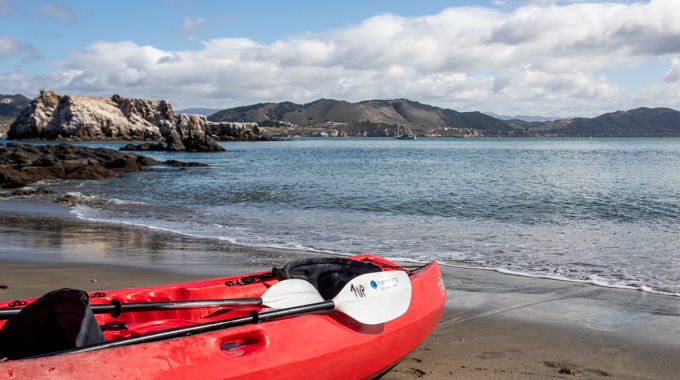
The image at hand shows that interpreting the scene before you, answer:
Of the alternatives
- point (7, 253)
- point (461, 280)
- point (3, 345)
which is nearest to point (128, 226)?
point (7, 253)

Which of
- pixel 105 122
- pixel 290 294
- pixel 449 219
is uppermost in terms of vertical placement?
pixel 105 122

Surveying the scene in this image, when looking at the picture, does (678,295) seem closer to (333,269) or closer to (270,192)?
(333,269)

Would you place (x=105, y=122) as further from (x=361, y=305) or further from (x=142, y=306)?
(x=361, y=305)

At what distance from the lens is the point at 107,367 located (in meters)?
2.31

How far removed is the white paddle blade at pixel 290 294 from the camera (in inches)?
149

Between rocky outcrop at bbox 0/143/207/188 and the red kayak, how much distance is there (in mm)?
18173

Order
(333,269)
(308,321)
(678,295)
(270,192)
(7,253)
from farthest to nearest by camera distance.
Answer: (270,192) → (7,253) → (678,295) → (333,269) → (308,321)

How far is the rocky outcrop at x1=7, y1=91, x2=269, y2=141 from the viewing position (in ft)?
305

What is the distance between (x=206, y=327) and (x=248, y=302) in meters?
0.79

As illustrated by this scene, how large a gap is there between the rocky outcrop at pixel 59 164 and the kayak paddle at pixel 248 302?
18.3 metres

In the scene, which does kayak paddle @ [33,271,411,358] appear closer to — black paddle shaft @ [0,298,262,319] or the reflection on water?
black paddle shaft @ [0,298,262,319]

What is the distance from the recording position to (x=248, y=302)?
3604 millimetres

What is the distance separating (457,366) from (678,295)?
365 cm

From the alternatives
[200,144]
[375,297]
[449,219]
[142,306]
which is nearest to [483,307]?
[375,297]
